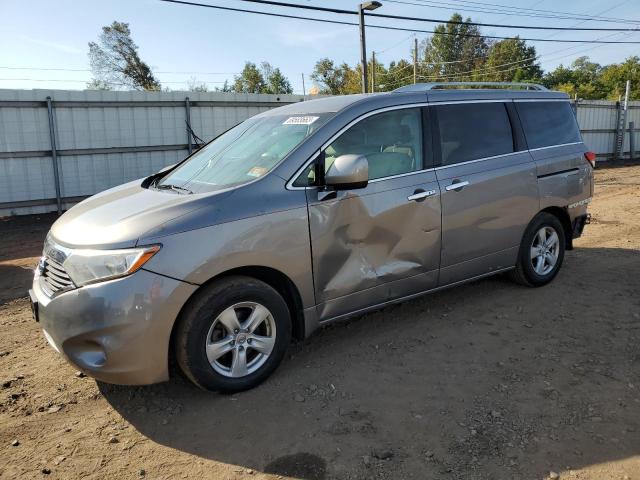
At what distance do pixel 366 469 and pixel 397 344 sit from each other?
1534 millimetres

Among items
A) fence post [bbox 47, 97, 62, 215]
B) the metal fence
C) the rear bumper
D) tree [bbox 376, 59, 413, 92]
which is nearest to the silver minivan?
the rear bumper

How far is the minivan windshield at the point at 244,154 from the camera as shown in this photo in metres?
3.63

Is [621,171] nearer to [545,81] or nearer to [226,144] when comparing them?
[226,144]

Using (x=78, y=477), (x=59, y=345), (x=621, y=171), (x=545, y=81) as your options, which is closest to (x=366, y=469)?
(x=78, y=477)

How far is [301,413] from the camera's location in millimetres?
3182

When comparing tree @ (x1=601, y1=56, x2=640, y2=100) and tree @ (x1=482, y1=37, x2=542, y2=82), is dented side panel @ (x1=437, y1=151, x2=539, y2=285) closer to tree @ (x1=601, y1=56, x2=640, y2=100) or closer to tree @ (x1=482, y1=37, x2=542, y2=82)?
tree @ (x1=601, y1=56, x2=640, y2=100)

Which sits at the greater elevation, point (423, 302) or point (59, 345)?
point (59, 345)

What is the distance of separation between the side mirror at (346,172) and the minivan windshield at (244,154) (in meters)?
0.36

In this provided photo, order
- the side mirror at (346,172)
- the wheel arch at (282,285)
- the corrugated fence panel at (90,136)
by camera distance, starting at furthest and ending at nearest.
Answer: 1. the corrugated fence panel at (90,136)
2. the side mirror at (346,172)
3. the wheel arch at (282,285)

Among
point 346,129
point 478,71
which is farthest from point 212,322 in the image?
point 478,71

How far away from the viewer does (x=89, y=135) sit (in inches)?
432

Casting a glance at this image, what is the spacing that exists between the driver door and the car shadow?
0.46m

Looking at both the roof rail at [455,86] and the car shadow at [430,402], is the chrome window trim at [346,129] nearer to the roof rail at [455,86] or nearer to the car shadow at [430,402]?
the roof rail at [455,86]

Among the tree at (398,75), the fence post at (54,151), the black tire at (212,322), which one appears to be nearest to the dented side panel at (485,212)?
the black tire at (212,322)
